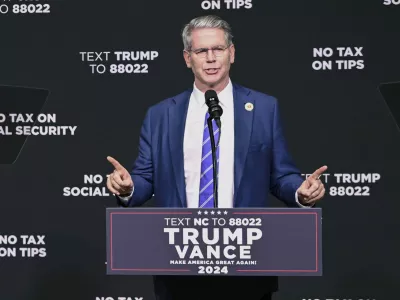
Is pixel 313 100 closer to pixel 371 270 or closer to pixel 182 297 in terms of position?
pixel 371 270

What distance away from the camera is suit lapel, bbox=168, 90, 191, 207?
2.13 metres

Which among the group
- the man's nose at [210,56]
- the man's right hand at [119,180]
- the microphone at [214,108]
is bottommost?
the man's right hand at [119,180]

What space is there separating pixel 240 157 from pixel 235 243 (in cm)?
57

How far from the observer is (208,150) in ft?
6.98

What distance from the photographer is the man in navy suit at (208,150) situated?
6.91 ft

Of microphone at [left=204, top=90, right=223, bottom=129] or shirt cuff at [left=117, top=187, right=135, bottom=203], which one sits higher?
microphone at [left=204, top=90, right=223, bottom=129]

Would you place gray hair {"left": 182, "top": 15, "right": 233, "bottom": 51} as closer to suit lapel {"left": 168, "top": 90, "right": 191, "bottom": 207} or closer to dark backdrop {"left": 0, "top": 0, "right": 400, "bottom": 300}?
suit lapel {"left": 168, "top": 90, "right": 191, "bottom": 207}

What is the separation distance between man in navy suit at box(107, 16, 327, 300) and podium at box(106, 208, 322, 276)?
352 mm

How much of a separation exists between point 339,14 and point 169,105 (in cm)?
126

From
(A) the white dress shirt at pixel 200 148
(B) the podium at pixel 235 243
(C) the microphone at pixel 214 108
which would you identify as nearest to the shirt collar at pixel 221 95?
(A) the white dress shirt at pixel 200 148

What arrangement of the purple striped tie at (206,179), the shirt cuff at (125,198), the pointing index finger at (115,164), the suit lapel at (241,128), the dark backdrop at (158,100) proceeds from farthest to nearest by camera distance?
1. the dark backdrop at (158,100)
2. the suit lapel at (241,128)
3. the purple striped tie at (206,179)
4. the shirt cuff at (125,198)
5. the pointing index finger at (115,164)

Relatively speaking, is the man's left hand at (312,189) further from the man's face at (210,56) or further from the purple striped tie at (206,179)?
the man's face at (210,56)

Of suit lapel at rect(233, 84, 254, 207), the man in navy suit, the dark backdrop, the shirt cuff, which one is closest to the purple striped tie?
the man in navy suit

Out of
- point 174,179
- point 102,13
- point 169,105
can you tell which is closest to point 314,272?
point 174,179
